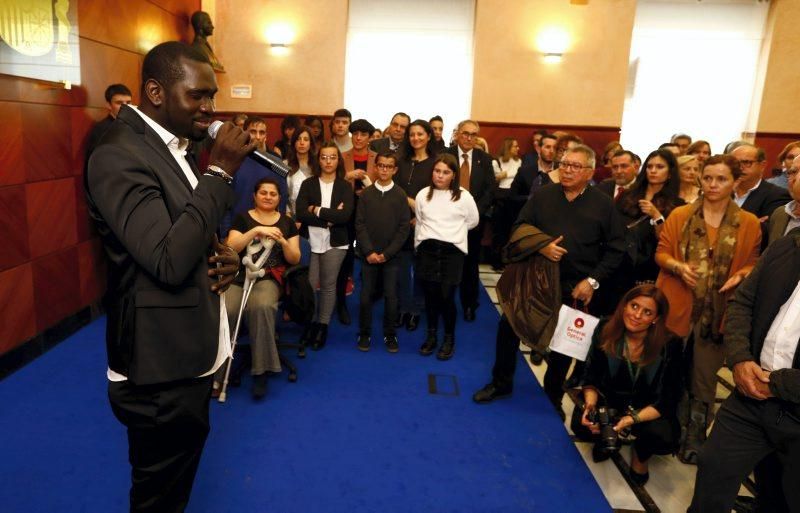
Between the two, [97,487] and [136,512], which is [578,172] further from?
[97,487]

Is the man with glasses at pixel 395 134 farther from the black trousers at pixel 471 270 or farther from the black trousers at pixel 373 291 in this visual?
the black trousers at pixel 373 291

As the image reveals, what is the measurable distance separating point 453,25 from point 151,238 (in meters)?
7.02

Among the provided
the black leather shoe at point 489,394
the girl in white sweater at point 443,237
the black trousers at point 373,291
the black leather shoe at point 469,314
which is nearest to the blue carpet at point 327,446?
the black leather shoe at point 489,394

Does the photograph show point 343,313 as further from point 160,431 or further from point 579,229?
point 160,431

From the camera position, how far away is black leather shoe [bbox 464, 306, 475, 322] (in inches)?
192

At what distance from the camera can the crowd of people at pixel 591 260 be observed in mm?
1776

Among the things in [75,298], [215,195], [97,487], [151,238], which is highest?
[215,195]

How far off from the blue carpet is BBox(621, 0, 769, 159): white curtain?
216 inches

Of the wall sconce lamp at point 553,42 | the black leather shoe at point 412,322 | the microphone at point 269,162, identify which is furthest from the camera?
the wall sconce lamp at point 553,42

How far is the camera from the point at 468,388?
11.6 ft

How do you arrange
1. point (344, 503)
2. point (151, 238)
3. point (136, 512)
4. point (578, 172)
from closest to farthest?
point (151, 238) < point (136, 512) < point (344, 503) < point (578, 172)

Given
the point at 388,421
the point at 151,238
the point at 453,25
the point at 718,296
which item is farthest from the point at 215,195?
the point at 453,25

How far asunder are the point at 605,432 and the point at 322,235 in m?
2.43

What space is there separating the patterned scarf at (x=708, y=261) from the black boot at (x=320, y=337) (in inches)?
98.7
